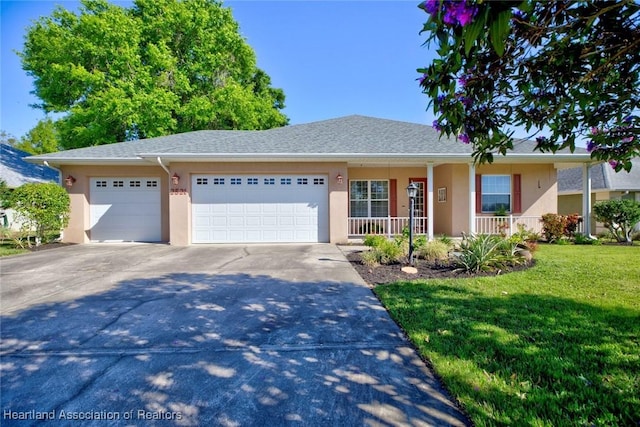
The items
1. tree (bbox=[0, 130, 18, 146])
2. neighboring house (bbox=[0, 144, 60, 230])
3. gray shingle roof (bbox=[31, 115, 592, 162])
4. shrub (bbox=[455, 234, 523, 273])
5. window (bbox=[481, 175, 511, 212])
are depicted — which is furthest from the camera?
tree (bbox=[0, 130, 18, 146])

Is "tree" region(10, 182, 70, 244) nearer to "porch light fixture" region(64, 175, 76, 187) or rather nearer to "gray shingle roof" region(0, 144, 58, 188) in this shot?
"porch light fixture" region(64, 175, 76, 187)

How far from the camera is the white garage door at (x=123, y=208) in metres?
11.1

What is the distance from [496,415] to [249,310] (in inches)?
117

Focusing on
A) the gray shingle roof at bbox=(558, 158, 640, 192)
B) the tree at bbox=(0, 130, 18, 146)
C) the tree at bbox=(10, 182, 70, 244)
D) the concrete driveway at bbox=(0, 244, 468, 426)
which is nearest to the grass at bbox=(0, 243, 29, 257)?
the tree at bbox=(10, 182, 70, 244)

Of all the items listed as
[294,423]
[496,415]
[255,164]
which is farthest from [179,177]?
[496,415]

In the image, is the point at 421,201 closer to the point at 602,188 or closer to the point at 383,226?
the point at 383,226

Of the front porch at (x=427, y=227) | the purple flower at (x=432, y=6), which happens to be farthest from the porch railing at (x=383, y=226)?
the purple flower at (x=432, y=6)

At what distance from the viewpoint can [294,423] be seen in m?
2.03

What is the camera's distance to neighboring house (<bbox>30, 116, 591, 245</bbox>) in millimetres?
10156

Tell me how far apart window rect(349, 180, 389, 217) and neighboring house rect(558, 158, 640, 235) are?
429 inches

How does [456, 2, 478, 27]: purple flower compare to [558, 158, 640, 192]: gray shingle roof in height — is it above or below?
below

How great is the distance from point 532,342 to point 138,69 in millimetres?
21354

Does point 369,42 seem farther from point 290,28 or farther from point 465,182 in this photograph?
point 465,182

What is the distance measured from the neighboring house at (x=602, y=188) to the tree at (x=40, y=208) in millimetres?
22434
